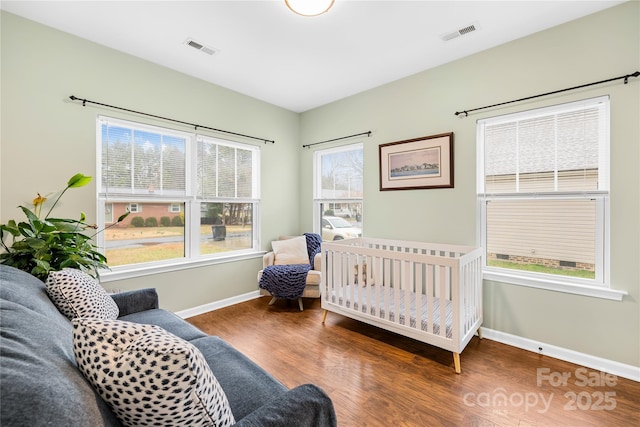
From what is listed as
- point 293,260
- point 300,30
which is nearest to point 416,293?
point 293,260

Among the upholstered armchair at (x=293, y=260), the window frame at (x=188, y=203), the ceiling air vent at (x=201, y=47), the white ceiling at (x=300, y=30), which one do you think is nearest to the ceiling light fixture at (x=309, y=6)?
the white ceiling at (x=300, y=30)

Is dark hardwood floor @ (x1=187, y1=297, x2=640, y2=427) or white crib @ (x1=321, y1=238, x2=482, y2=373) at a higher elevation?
white crib @ (x1=321, y1=238, x2=482, y2=373)

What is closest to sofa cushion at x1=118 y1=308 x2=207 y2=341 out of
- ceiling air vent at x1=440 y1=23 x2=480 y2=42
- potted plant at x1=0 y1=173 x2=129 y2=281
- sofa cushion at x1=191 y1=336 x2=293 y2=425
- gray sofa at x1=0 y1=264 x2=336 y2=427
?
sofa cushion at x1=191 y1=336 x2=293 y2=425

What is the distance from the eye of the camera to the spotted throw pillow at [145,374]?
2.29ft

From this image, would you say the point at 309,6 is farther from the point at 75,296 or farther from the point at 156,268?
the point at 156,268

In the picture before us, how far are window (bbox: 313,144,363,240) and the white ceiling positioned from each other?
1.08m

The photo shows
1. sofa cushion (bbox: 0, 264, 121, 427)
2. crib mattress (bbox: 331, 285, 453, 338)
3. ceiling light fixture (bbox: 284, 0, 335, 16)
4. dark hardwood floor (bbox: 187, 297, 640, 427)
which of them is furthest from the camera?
crib mattress (bbox: 331, 285, 453, 338)

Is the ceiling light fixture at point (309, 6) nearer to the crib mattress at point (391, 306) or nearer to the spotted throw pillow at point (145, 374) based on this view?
the spotted throw pillow at point (145, 374)

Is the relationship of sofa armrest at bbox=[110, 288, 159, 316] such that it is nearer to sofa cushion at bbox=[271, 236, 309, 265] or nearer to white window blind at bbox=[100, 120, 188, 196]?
white window blind at bbox=[100, 120, 188, 196]

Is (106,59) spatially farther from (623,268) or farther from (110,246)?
(623,268)

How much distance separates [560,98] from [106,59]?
12.9 feet

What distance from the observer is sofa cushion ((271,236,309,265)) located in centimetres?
365

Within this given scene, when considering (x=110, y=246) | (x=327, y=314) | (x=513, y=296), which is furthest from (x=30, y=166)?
(x=513, y=296)

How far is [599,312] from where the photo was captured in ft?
6.95
